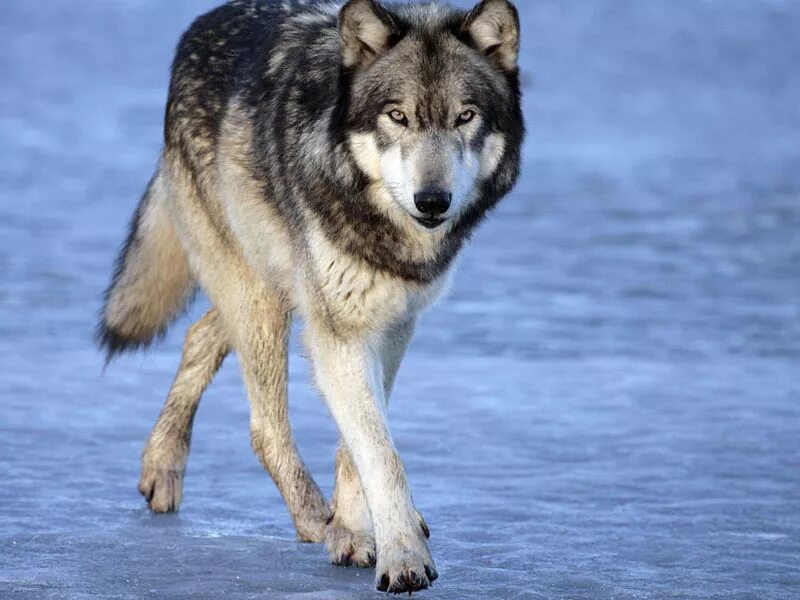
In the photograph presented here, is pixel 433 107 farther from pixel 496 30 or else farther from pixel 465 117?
pixel 496 30

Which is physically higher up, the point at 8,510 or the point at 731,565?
the point at 731,565

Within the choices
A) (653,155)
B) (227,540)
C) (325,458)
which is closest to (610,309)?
(325,458)

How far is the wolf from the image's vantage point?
4254 mm

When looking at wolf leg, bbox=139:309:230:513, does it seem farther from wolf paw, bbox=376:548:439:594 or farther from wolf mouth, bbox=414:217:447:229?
wolf mouth, bbox=414:217:447:229

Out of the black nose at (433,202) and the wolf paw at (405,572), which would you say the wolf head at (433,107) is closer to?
the black nose at (433,202)

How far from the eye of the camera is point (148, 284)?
590 cm

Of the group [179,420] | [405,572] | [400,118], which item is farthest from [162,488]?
[400,118]

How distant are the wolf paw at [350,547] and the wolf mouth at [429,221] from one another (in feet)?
3.23

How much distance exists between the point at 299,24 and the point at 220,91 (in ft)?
1.39

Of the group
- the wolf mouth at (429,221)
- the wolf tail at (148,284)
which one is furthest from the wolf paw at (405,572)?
the wolf tail at (148,284)

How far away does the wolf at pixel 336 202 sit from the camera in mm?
4254

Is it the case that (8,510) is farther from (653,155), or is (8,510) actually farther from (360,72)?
(653,155)

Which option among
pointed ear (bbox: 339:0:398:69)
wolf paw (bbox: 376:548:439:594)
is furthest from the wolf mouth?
wolf paw (bbox: 376:548:439:594)

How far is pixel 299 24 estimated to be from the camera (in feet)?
17.1
